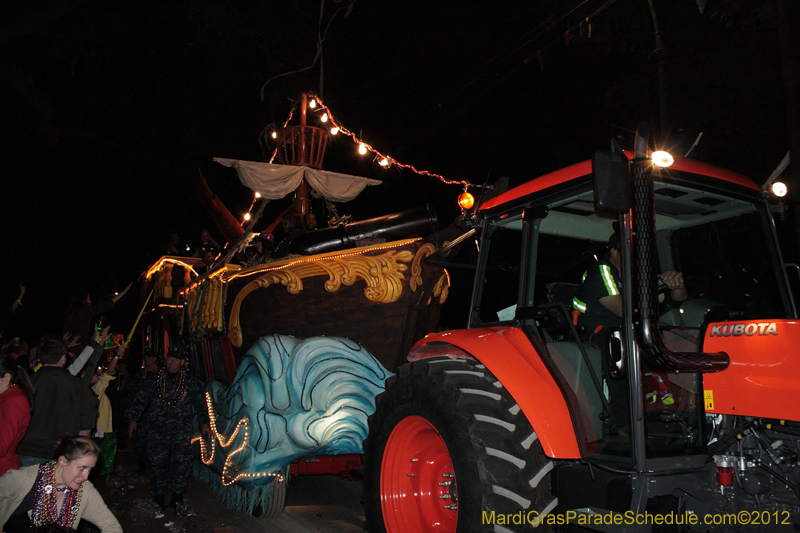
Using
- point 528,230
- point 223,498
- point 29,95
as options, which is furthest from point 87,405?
point 29,95

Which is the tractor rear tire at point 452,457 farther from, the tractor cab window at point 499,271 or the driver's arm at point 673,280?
the driver's arm at point 673,280

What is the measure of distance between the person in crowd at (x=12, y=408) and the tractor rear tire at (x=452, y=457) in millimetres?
2539

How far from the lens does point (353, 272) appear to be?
6.18m

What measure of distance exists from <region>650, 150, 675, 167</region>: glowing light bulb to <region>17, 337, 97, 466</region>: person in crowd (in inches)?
195

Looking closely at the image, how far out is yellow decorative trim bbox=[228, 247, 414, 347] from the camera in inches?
239

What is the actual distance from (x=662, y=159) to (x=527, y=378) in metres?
1.34

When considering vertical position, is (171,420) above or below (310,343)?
below

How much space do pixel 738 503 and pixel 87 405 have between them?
527cm

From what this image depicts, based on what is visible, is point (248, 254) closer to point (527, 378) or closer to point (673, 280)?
point (527, 378)

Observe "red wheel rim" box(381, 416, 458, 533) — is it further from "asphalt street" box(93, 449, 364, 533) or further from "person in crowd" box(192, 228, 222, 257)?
"person in crowd" box(192, 228, 222, 257)

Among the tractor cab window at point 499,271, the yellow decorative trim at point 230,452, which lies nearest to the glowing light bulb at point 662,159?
the tractor cab window at point 499,271

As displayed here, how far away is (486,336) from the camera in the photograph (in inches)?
134

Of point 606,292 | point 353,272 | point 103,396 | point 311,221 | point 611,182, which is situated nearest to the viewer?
point 611,182

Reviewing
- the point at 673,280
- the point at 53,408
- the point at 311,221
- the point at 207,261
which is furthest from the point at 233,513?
the point at 207,261
